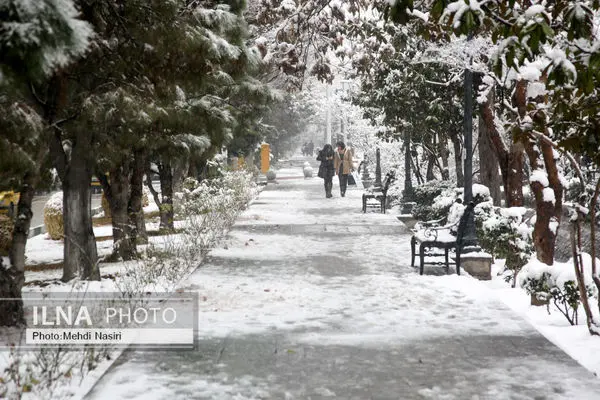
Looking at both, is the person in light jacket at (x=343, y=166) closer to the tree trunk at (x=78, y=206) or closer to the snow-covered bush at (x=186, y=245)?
the snow-covered bush at (x=186, y=245)

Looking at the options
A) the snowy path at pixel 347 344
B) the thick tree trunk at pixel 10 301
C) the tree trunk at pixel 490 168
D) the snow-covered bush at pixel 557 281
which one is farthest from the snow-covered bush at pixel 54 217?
the snow-covered bush at pixel 557 281

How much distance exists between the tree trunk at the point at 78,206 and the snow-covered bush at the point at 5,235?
10.9 feet

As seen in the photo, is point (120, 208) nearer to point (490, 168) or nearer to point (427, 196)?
Result: point (490, 168)

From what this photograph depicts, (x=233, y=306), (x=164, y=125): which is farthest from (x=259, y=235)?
(x=233, y=306)

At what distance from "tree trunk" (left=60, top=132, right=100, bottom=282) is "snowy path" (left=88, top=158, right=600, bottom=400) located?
5.19 feet

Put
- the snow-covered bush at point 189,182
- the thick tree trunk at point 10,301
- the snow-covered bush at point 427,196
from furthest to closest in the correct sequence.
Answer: the snow-covered bush at point 427,196
the snow-covered bush at point 189,182
the thick tree trunk at point 10,301

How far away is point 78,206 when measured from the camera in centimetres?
1023

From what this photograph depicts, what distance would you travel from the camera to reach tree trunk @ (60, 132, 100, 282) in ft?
33.2

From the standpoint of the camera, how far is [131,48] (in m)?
8.37

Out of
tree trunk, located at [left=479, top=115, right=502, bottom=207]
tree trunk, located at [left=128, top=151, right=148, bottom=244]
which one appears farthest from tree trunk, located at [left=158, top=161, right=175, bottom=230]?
tree trunk, located at [left=479, top=115, right=502, bottom=207]

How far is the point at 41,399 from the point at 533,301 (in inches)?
247

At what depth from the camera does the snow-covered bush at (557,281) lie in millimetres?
7555

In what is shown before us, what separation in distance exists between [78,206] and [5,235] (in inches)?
155

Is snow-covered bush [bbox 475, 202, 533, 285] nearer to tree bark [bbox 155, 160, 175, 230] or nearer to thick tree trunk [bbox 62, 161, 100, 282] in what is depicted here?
thick tree trunk [bbox 62, 161, 100, 282]
